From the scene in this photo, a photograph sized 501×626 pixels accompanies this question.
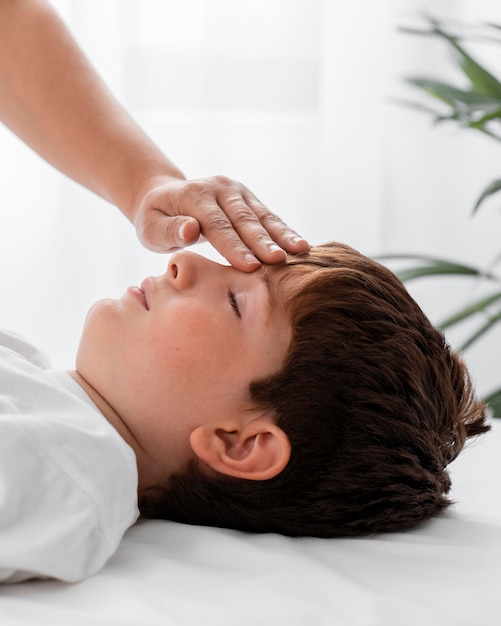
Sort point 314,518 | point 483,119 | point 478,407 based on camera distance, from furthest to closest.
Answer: point 483,119 < point 478,407 < point 314,518

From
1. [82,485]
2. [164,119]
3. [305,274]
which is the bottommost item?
[82,485]

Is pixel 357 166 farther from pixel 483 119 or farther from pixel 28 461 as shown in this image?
pixel 28 461

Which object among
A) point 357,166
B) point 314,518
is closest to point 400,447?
point 314,518

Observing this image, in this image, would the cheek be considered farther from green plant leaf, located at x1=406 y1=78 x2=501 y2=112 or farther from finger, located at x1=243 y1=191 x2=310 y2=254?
green plant leaf, located at x1=406 y1=78 x2=501 y2=112

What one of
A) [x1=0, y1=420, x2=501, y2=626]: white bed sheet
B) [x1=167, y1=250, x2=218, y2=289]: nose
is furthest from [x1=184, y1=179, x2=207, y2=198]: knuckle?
[x1=0, y1=420, x2=501, y2=626]: white bed sheet

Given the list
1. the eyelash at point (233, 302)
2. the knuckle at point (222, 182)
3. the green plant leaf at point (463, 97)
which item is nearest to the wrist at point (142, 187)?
the knuckle at point (222, 182)

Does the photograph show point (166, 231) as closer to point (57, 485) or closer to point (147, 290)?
point (147, 290)

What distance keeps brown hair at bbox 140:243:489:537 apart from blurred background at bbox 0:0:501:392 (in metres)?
1.76

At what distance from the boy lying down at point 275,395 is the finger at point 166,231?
5 cm

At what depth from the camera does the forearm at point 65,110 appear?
1690 mm

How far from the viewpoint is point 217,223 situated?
4.58 feet

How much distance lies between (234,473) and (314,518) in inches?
5.0

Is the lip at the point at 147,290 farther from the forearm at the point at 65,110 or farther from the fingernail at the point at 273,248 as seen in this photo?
the forearm at the point at 65,110

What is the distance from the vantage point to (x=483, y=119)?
6.28 ft
